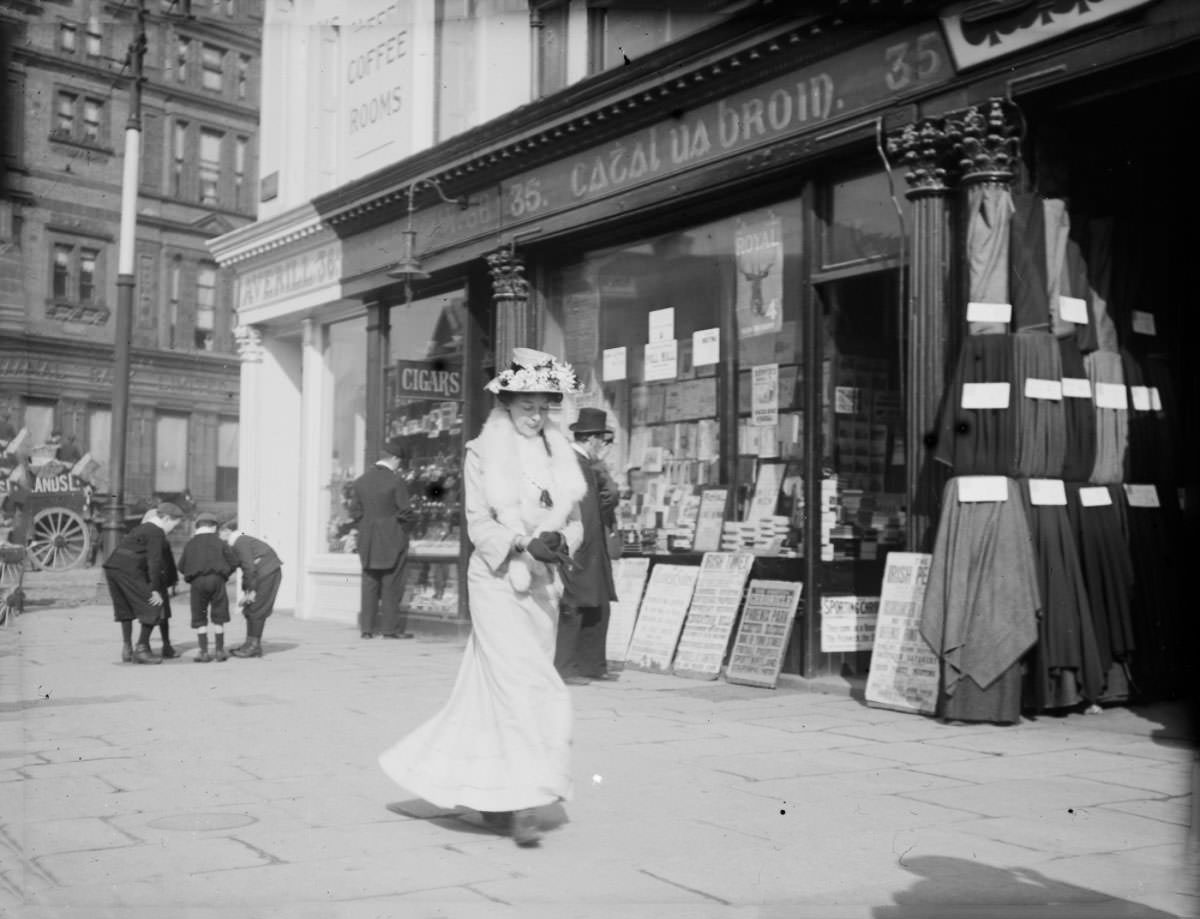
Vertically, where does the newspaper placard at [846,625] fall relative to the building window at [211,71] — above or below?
below

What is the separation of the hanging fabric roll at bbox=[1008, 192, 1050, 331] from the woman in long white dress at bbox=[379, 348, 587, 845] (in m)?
3.59

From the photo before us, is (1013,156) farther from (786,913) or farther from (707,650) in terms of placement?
(786,913)

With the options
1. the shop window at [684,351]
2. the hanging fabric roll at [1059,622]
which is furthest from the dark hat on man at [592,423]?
the hanging fabric roll at [1059,622]

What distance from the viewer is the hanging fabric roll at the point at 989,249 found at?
26.3 feet

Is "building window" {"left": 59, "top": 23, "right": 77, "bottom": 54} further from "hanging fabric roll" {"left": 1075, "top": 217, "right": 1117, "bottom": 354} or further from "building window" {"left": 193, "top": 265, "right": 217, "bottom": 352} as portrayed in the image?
"building window" {"left": 193, "top": 265, "right": 217, "bottom": 352}

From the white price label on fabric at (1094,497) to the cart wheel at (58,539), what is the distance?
19143 mm

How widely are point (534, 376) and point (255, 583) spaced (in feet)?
24.3

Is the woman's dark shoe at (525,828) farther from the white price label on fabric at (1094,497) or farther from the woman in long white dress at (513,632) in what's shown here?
the white price label on fabric at (1094,497)

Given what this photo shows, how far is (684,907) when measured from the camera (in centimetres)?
410

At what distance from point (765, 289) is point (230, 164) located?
16899 millimetres

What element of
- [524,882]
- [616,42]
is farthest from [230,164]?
[524,882]

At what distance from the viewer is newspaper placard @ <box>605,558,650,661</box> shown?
11180 millimetres

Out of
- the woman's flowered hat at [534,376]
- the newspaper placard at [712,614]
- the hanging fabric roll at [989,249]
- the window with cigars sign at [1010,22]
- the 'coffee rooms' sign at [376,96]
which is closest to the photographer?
the woman's flowered hat at [534,376]

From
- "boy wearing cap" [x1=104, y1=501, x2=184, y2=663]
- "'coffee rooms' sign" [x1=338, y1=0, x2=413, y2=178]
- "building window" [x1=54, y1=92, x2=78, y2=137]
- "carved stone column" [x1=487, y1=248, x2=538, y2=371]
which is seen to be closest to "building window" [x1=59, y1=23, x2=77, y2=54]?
"building window" [x1=54, y1=92, x2=78, y2=137]
